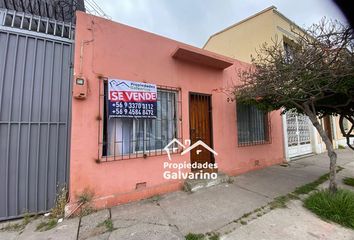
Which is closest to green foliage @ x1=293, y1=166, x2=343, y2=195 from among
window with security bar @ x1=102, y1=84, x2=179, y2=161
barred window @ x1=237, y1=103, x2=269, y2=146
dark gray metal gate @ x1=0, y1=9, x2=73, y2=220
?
barred window @ x1=237, y1=103, x2=269, y2=146

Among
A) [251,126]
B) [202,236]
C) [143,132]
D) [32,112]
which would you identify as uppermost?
[32,112]

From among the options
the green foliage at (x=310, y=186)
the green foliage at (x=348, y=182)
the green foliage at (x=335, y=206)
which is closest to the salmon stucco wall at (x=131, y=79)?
the green foliage at (x=310, y=186)

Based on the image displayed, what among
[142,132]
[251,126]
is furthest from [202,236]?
[251,126]

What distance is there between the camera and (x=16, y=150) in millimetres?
3652

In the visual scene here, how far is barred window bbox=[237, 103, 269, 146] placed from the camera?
6.46 meters

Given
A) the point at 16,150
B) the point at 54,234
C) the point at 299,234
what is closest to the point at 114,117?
the point at 16,150

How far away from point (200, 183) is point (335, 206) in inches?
105

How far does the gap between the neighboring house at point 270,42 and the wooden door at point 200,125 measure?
4074mm

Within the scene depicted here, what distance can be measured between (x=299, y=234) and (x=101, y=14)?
5536 millimetres

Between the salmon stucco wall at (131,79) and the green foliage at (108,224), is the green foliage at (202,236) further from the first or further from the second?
the salmon stucco wall at (131,79)

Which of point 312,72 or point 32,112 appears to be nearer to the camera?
point 312,72

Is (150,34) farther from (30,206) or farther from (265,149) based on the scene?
(265,149)

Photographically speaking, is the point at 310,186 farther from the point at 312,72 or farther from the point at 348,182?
the point at 312,72

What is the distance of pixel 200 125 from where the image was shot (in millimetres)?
5578
